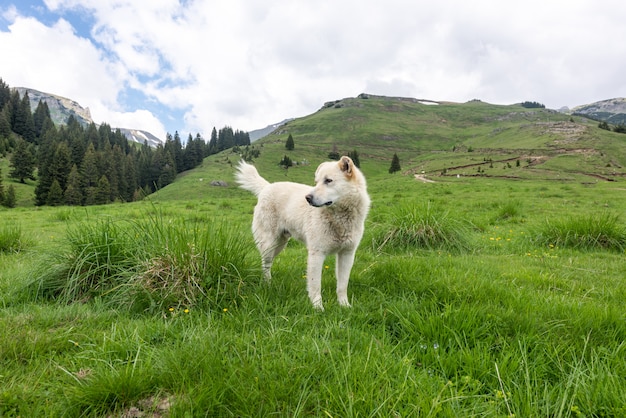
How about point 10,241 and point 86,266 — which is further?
point 10,241

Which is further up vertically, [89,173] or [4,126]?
[4,126]

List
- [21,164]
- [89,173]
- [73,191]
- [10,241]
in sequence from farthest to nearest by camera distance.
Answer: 1. [21,164]
2. [89,173]
3. [73,191]
4. [10,241]

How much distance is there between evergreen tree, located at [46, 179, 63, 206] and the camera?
63.8 m

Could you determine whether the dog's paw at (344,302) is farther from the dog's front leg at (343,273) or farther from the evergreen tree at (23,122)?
the evergreen tree at (23,122)

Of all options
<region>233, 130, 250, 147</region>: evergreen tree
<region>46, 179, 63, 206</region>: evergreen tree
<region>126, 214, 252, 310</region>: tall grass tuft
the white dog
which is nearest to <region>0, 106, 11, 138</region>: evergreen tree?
<region>46, 179, 63, 206</region>: evergreen tree

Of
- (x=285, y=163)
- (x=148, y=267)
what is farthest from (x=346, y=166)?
(x=285, y=163)

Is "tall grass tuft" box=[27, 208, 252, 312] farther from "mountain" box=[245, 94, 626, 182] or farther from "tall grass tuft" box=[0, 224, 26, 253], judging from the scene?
"mountain" box=[245, 94, 626, 182]

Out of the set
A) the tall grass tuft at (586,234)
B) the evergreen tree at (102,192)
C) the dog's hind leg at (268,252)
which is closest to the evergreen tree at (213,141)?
the evergreen tree at (102,192)

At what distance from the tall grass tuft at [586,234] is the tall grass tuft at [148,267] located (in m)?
7.86

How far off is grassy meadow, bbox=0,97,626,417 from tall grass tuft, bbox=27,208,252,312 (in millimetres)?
20

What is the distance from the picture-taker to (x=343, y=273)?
4.34 metres

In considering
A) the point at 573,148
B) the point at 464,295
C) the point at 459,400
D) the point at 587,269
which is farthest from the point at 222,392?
the point at 573,148

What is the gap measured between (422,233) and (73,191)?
78.2 m

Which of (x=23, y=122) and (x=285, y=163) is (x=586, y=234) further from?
(x=23, y=122)
